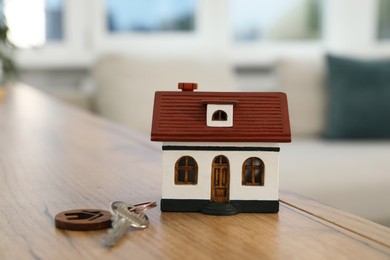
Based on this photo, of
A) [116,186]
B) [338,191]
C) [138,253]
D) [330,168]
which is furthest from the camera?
[330,168]

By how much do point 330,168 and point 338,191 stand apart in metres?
0.22

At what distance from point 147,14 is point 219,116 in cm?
306

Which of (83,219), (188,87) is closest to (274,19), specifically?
(188,87)

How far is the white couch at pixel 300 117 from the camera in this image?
2357 mm

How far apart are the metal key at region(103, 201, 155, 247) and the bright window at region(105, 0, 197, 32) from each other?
306cm

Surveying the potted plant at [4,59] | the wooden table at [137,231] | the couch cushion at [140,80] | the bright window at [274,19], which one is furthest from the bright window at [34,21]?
the wooden table at [137,231]

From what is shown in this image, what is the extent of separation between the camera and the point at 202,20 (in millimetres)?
3861

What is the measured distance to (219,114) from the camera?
77 cm

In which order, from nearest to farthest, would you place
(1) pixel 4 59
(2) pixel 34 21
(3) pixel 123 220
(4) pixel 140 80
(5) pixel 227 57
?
(3) pixel 123 220 → (1) pixel 4 59 → (4) pixel 140 80 → (2) pixel 34 21 → (5) pixel 227 57

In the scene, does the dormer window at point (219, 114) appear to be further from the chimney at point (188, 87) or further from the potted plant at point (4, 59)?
the potted plant at point (4, 59)

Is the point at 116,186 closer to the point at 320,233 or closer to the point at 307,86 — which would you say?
the point at 320,233

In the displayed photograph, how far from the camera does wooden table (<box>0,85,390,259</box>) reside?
64cm

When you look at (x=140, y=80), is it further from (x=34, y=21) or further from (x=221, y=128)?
(x=221, y=128)

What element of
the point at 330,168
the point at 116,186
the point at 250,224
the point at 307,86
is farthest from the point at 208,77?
the point at 250,224
